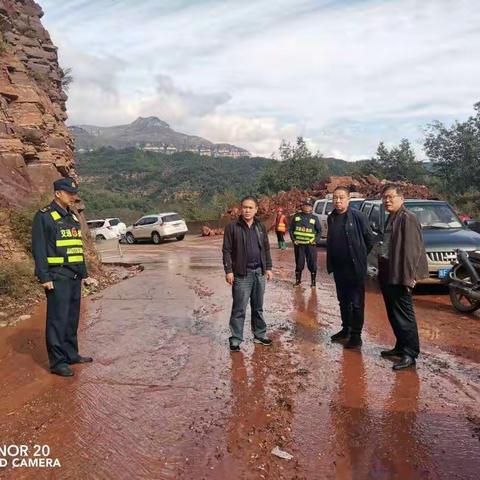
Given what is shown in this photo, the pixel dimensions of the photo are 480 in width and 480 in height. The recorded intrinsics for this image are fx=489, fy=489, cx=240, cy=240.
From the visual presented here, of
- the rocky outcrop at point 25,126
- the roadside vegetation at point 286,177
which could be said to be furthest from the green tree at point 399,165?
the rocky outcrop at point 25,126

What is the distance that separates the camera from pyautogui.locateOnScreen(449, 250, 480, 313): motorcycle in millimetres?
7059

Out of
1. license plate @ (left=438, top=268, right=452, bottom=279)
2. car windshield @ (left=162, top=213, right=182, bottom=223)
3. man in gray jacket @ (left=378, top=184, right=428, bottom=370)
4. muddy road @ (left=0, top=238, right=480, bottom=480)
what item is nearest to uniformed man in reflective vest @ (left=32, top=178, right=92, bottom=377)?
muddy road @ (left=0, top=238, right=480, bottom=480)

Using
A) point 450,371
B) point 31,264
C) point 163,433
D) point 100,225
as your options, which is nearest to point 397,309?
point 450,371

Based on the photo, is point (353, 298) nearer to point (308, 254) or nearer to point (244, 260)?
point (244, 260)

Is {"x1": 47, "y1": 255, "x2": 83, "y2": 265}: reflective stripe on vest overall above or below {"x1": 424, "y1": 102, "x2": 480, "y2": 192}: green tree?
below

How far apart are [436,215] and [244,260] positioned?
5.90 m

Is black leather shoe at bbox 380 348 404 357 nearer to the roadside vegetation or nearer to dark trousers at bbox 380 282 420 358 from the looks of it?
dark trousers at bbox 380 282 420 358

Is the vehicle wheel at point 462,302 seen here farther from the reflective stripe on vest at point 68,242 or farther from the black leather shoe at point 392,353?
the reflective stripe on vest at point 68,242

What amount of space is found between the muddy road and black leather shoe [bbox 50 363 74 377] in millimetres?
100

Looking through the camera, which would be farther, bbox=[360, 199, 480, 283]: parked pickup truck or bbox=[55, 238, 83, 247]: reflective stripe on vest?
bbox=[360, 199, 480, 283]: parked pickup truck

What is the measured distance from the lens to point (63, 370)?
499 cm

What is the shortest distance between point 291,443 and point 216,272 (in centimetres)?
933

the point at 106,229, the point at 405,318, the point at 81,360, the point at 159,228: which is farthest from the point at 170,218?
the point at 405,318

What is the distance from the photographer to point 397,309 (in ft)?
17.1
